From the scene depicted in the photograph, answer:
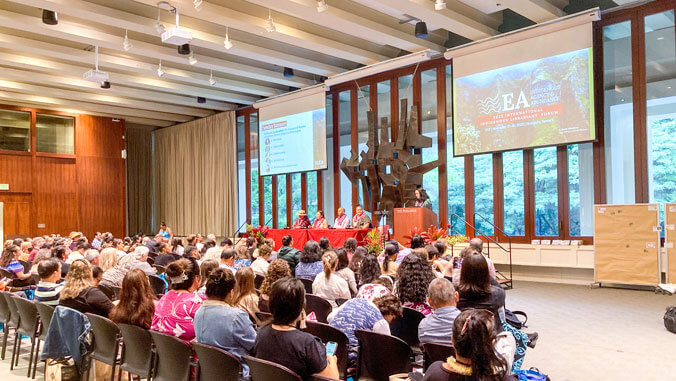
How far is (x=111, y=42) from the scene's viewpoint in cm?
1037

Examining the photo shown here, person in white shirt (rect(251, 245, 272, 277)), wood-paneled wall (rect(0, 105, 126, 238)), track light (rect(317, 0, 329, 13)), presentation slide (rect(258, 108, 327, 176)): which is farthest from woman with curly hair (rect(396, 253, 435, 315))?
wood-paneled wall (rect(0, 105, 126, 238))

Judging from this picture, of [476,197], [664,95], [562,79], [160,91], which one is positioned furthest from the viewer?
[160,91]

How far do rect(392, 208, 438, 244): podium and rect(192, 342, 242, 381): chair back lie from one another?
7469 millimetres

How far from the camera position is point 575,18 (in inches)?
360

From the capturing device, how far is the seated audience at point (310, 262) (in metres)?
6.10

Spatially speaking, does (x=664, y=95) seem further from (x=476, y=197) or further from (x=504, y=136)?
(x=476, y=197)

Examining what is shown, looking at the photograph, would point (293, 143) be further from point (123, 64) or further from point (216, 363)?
point (216, 363)

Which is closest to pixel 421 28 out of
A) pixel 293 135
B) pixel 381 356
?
pixel 293 135

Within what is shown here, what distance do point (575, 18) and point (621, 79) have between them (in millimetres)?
1283

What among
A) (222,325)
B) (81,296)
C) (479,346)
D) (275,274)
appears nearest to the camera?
(479,346)

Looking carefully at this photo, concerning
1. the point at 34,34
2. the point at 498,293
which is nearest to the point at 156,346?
the point at 498,293

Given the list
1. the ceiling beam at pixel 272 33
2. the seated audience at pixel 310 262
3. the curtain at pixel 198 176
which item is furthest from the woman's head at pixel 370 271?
the curtain at pixel 198 176

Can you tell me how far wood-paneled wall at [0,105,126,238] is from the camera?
1583cm

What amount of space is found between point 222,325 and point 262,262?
337cm
